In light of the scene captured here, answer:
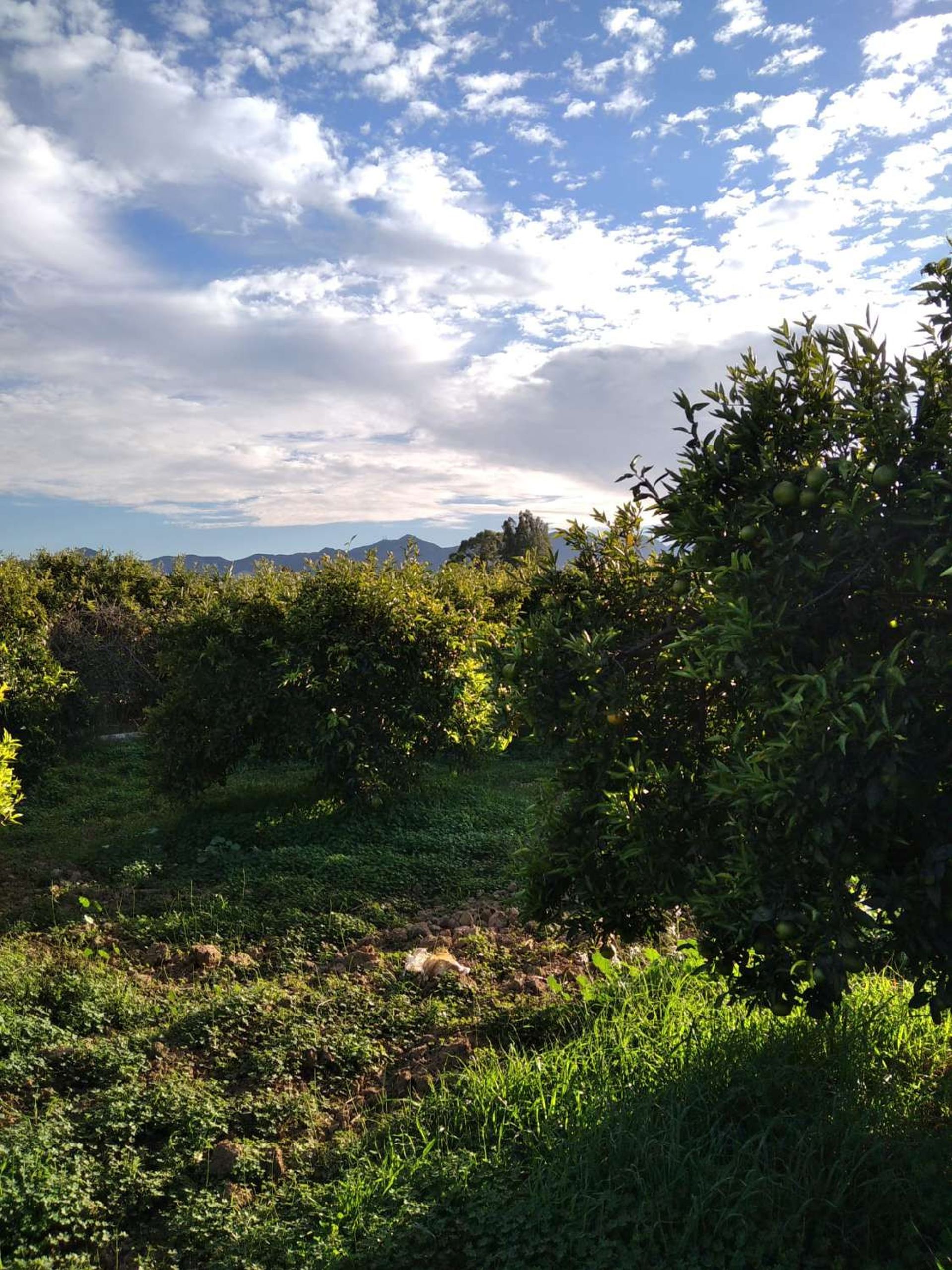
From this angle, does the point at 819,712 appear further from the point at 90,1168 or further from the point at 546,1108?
the point at 90,1168

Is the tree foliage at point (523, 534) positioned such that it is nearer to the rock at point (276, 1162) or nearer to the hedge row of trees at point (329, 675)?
the hedge row of trees at point (329, 675)

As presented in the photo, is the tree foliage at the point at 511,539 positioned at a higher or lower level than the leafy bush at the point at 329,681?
higher

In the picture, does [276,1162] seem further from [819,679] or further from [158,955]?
[819,679]

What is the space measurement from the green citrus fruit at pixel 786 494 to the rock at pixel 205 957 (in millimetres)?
4410

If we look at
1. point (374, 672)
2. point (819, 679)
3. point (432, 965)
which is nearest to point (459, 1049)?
point (432, 965)

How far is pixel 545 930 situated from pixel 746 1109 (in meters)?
2.29

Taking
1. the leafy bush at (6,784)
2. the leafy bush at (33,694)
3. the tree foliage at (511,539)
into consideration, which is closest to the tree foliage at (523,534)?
the tree foliage at (511,539)

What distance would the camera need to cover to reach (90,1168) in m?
3.41

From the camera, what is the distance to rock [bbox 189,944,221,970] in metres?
5.46

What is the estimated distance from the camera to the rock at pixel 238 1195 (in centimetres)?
332

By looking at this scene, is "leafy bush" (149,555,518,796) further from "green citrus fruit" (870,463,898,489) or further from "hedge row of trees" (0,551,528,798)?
"green citrus fruit" (870,463,898,489)

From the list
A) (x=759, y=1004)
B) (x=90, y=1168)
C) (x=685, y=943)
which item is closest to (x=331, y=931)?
(x=90, y=1168)

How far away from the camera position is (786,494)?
9.74ft

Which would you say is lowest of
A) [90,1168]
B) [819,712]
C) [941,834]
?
[90,1168]
